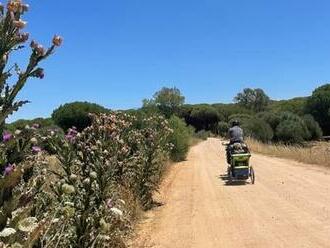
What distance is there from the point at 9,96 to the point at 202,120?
376 feet

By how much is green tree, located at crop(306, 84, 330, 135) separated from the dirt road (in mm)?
62179

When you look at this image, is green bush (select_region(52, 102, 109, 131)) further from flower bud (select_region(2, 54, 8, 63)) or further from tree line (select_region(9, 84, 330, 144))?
flower bud (select_region(2, 54, 8, 63))

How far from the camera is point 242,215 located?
13172mm

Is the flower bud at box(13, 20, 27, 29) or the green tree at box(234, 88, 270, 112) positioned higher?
the green tree at box(234, 88, 270, 112)

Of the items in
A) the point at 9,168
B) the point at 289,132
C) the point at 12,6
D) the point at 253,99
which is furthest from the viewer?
the point at 253,99

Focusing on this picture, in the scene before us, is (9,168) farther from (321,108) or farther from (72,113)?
(321,108)

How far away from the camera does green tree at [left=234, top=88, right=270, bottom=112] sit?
141 metres

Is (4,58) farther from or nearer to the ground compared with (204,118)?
nearer to the ground

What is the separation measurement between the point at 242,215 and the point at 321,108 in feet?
237

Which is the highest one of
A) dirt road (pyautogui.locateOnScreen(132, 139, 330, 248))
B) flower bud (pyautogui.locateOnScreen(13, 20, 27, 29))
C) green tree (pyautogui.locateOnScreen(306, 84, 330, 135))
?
green tree (pyautogui.locateOnScreen(306, 84, 330, 135))

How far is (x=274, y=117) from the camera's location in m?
67.9

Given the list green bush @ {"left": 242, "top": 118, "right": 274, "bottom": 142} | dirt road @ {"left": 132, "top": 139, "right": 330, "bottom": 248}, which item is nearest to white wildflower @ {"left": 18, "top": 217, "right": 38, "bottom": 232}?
dirt road @ {"left": 132, "top": 139, "right": 330, "bottom": 248}

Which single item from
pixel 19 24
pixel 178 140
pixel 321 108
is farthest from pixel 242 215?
pixel 321 108

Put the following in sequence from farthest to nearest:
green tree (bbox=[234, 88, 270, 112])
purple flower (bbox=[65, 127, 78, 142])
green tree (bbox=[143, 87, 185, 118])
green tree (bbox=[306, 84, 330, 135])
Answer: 1. green tree (bbox=[234, 88, 270, 112])
2. green tree (bbox=[143, 87, 185, 118])
3. green tree (bbox=[306, 84, 330, 135])
4. purple flower (bbox=[65, 127, 78, 142])
